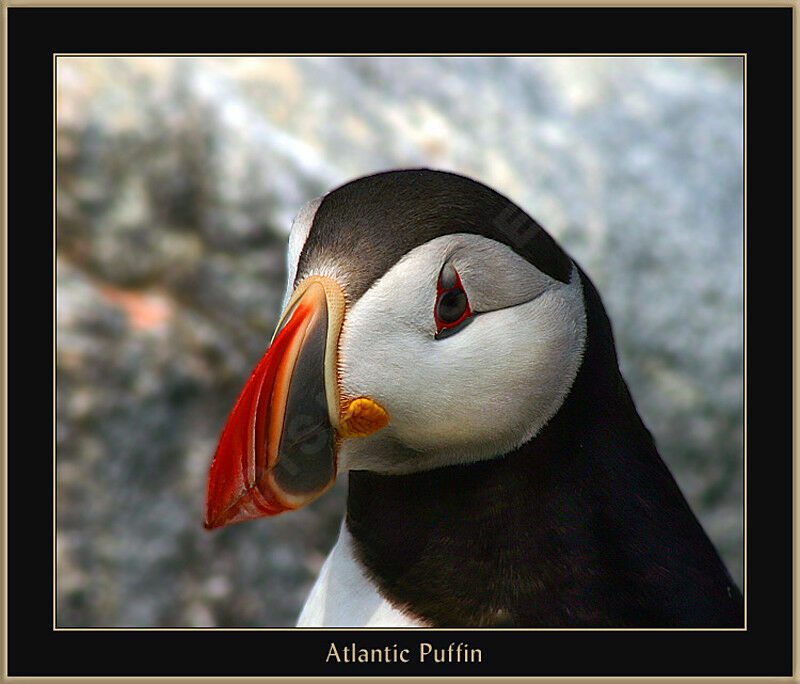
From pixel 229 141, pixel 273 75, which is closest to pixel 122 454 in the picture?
pixel 229 141

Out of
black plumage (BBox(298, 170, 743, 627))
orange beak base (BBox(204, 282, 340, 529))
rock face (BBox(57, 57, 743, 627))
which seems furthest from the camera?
rock face (BBox(57, 57, 743, 627))

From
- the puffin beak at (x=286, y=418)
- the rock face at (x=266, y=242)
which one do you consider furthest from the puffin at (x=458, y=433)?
the rock face at (x=266, y=242)

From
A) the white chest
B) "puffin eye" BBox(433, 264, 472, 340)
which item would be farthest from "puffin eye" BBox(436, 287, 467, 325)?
the white chest

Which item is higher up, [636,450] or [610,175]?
[610,175]

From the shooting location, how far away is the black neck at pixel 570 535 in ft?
4.92

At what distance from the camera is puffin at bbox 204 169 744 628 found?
1310 millimetres

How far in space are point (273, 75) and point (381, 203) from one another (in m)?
1.93

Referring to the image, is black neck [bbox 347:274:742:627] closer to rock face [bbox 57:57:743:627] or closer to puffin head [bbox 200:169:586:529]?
puffin head [bbox 200:169:586:529]

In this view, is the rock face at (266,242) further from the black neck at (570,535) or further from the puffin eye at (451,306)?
the puffin eye at (451,306)

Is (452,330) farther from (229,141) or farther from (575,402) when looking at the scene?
(229,141)

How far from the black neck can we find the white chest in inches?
1.6

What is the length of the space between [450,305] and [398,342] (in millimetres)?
95

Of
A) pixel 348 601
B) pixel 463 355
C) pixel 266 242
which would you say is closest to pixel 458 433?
pixel 463 355

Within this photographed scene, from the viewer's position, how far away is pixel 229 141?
10.2 ft
